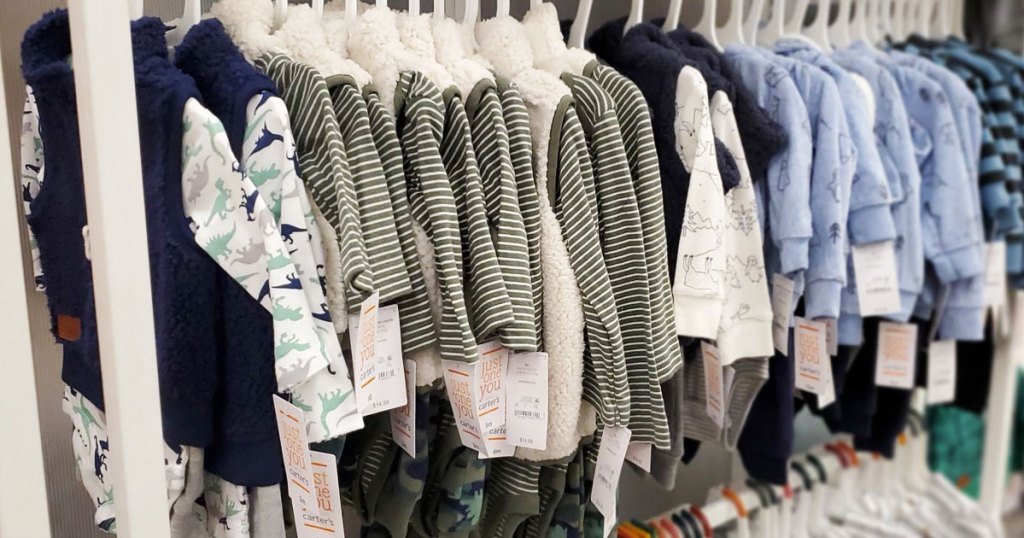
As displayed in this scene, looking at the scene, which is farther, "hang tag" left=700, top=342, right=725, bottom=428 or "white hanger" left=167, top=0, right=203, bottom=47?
"hang tag" left=700, top=342, right=725, bottom=428

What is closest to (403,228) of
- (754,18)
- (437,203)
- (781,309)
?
(437,203)

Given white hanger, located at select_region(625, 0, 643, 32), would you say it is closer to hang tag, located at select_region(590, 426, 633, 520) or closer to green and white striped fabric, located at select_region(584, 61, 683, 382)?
green and white striped fabric, located at select_region(584, 61, 683, 382)

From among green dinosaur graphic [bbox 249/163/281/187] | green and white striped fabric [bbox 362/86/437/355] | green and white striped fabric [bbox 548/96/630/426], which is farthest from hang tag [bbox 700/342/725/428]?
green dinosaur graphic [bbox 249/163/281/187]

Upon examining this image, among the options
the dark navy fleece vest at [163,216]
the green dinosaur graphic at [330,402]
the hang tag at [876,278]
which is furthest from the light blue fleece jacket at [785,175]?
the dark navy fleece vest at [163,216]

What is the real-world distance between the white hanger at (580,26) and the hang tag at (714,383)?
19.6 inches

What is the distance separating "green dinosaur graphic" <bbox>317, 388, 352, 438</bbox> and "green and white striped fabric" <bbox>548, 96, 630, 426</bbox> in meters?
0.32

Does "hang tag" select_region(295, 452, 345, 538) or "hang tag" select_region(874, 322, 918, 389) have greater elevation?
"hang tag" select_region(295, 452, 345, 538)

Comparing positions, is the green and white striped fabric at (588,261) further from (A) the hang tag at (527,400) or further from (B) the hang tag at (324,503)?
(B) the hang tag at (324,503)

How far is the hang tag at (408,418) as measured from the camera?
987mm

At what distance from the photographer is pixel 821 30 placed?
1.56 metres

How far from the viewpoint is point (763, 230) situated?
4.40 feet

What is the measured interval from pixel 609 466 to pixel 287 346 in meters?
0.48

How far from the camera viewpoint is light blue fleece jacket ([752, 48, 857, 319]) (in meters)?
1.31

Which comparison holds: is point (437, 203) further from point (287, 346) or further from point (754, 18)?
point (754, 18)
